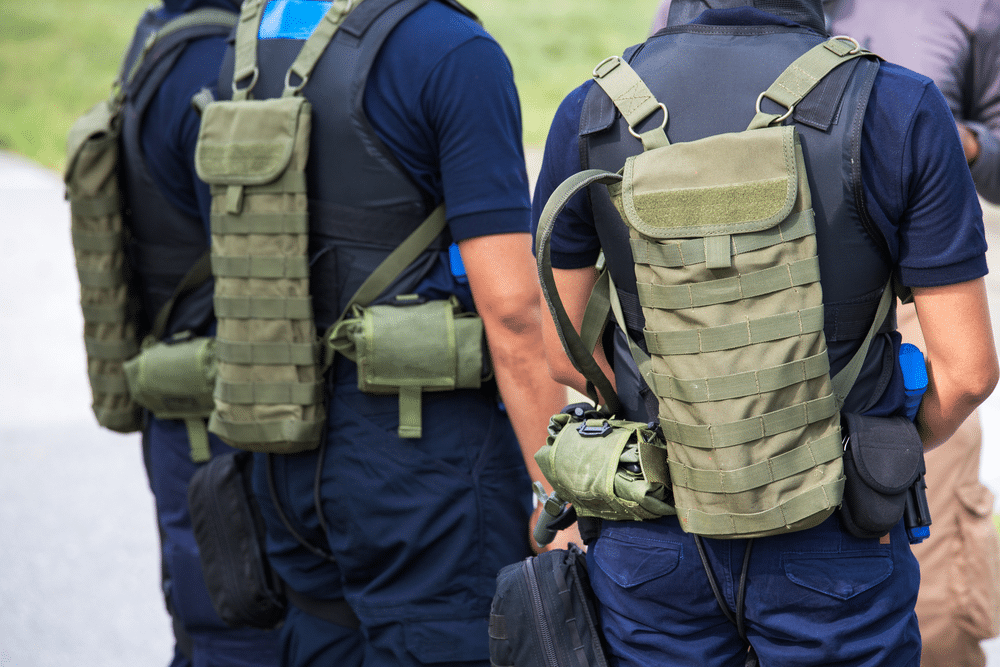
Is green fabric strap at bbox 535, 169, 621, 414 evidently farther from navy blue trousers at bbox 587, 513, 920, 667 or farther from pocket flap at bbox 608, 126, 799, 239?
navy blue trousers at bbox 587, 513, 920, 667

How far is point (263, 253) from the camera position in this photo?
2.43 meters

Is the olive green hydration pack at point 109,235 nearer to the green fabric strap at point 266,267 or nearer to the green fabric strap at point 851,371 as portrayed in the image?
the green fabric strap at point 266,267

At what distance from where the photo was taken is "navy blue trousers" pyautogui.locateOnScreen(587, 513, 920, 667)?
1.72m

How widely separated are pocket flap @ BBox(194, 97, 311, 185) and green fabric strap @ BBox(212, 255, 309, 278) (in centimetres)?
19

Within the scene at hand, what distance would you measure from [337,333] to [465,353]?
32 cm

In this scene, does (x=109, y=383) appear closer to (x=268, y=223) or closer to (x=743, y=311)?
(x=268, y=223)

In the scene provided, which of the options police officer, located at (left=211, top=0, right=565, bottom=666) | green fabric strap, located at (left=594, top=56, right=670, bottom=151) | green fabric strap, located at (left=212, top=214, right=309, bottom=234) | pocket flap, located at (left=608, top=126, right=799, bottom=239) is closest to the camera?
pocket flap, located at (left=608, top=126, right=799, bottom=239)

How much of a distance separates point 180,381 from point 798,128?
78.5 inches

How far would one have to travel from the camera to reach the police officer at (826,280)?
5.48 feet

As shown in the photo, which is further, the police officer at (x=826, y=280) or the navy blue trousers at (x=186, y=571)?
the navy blue trousers at (x=186, y=571)

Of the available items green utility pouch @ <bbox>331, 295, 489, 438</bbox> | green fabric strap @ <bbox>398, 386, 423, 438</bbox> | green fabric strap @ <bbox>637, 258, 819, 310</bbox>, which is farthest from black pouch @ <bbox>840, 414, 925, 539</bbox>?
green fabric strap @ <bbox>398, 386, 423, 438</bbox>

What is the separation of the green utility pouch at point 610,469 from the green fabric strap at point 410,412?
56cm

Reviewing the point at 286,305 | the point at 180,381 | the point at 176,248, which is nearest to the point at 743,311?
the point at 286,305

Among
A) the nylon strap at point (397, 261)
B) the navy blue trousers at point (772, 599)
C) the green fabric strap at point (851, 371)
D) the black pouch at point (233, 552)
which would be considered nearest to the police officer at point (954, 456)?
the green fabric strap at point (851, 371)
